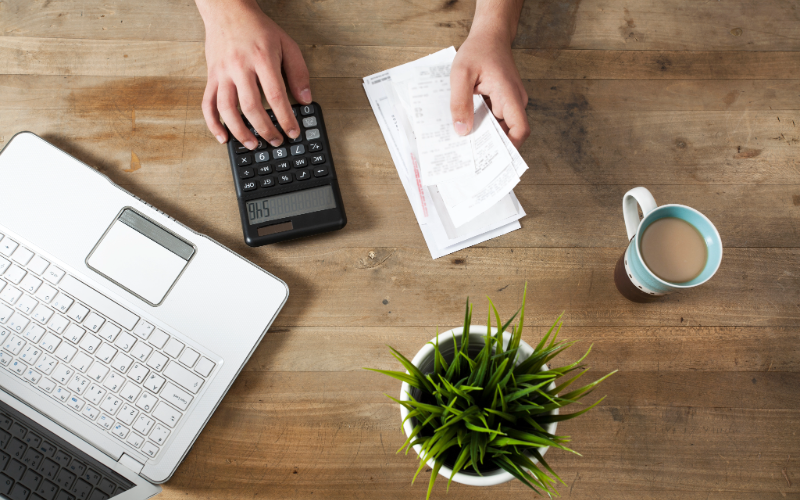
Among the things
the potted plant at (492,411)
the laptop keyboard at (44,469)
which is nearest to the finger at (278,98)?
the potted plant at (492,411)

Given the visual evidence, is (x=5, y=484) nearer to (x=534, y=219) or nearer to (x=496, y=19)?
(x=534, y=219)

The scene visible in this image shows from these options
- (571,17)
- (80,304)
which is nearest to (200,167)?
(80,304)

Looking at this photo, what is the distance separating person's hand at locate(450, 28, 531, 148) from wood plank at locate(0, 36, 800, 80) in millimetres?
70

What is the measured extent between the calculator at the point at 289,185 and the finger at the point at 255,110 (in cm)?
2

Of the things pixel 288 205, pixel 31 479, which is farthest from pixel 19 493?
pixel 288 205

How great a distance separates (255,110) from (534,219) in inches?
18.2

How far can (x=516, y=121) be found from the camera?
26.8 inches

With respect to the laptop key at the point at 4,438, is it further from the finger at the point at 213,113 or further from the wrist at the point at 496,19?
the wrist at the point at 496,19

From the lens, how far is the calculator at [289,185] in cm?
68

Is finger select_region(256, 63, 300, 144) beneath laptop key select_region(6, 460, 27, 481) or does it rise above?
above

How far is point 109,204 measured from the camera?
664mm

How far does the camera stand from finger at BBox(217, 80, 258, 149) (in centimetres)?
69

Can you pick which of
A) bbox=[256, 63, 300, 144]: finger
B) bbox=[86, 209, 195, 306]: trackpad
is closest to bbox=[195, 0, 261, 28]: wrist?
bbox=[256, 63, 300, 144]: finger

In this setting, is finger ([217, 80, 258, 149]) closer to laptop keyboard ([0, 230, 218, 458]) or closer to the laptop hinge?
laptop keyboard ([0, 230, 218, 458])
